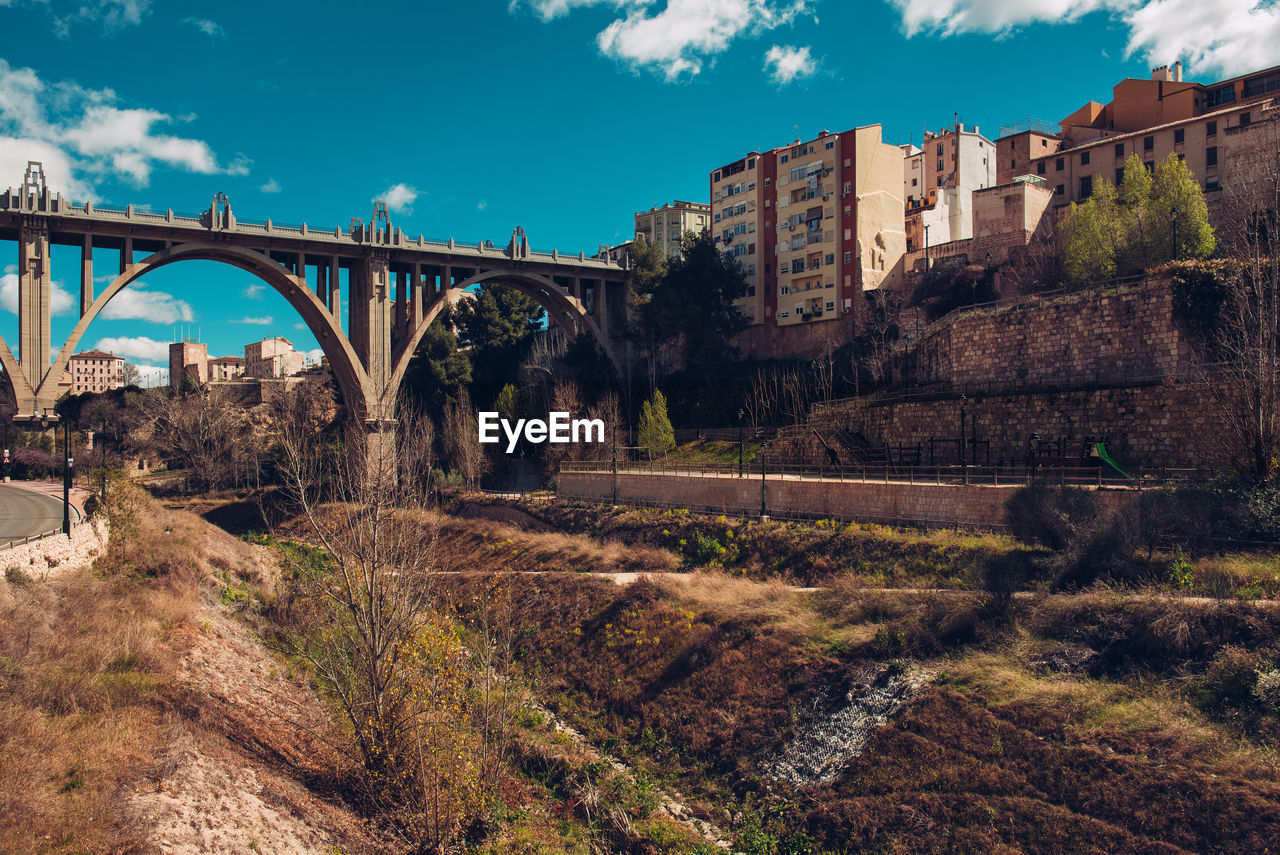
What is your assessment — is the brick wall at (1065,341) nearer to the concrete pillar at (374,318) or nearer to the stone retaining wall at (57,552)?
the concrete pillar at (374,318)

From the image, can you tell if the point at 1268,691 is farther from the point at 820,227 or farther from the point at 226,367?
the point at 226,367

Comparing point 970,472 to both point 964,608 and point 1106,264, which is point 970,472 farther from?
point 1106,264

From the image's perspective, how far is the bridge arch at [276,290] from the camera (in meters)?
35.2

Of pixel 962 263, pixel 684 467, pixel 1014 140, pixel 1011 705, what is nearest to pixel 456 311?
pixel 684 467

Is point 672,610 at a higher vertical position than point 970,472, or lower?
lower

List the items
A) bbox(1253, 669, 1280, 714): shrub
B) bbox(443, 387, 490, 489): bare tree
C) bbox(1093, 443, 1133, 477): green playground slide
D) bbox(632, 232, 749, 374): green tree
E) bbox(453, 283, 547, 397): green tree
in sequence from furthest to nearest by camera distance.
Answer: bbox(453, 283, 547, 397): green tree → bbox(632, 232, 749, 374): green tree → bbox(443, 387, 490, 489): bare tree → bbox(1093, 443, 1133, 477): green playground slide → bbox(1253, 669, 1280, 714): shrub

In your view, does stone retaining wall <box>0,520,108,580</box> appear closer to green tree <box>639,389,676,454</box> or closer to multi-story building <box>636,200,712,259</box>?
green tree <box>639,389,676,454</box>

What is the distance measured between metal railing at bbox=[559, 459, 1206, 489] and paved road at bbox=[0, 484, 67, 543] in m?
20.7

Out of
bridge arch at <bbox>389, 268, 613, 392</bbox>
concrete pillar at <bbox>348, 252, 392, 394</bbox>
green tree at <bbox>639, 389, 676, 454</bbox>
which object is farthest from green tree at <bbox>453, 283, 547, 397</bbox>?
green tree at <bbox>639, 389, 676, 454</bbox>

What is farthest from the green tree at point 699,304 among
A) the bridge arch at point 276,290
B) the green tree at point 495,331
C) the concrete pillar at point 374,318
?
the bridge arch at point 276,290

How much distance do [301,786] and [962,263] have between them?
132 ft

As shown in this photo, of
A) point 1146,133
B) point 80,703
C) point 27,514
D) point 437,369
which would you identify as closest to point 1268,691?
point 80,703

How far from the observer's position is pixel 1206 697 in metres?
13.4

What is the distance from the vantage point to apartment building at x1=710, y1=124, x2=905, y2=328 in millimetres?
44812
